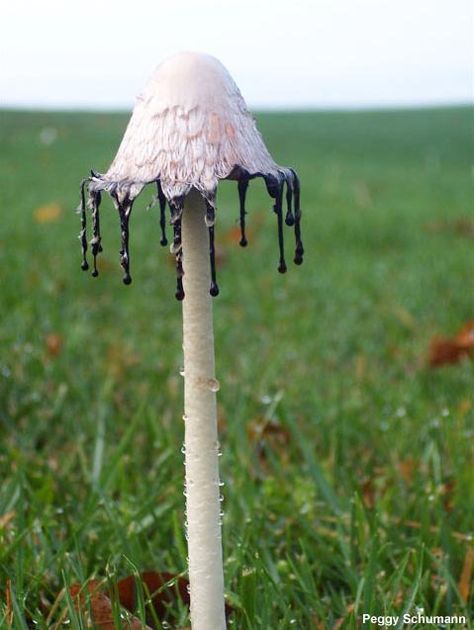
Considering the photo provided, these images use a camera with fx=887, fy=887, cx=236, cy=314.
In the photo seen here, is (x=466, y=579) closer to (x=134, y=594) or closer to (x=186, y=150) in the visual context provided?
(x=134, y=594)

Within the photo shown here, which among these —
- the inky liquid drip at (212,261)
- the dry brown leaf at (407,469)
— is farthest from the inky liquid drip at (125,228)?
the dry brown leaf at (407,469)

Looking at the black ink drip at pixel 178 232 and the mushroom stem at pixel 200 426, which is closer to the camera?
the black ink drip at pixel 178 232

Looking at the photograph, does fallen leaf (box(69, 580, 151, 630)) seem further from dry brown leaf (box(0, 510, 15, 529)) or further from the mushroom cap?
the mushroom cap

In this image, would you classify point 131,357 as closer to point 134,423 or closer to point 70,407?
point 70,407

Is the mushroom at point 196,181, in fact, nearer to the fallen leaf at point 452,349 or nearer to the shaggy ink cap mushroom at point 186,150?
the shaggy ink cap mushroom at point 186,150

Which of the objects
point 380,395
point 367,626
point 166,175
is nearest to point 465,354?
point 380,395

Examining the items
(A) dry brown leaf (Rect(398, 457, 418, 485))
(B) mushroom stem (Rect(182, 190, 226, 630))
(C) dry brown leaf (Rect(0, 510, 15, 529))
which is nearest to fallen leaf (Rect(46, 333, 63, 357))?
(C) dry brown leaf (Rect(0, 510, 15, 529))

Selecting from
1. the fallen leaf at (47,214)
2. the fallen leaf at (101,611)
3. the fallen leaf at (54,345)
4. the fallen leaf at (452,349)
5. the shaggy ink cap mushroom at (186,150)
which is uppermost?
the fallen leaf at (47,214)
